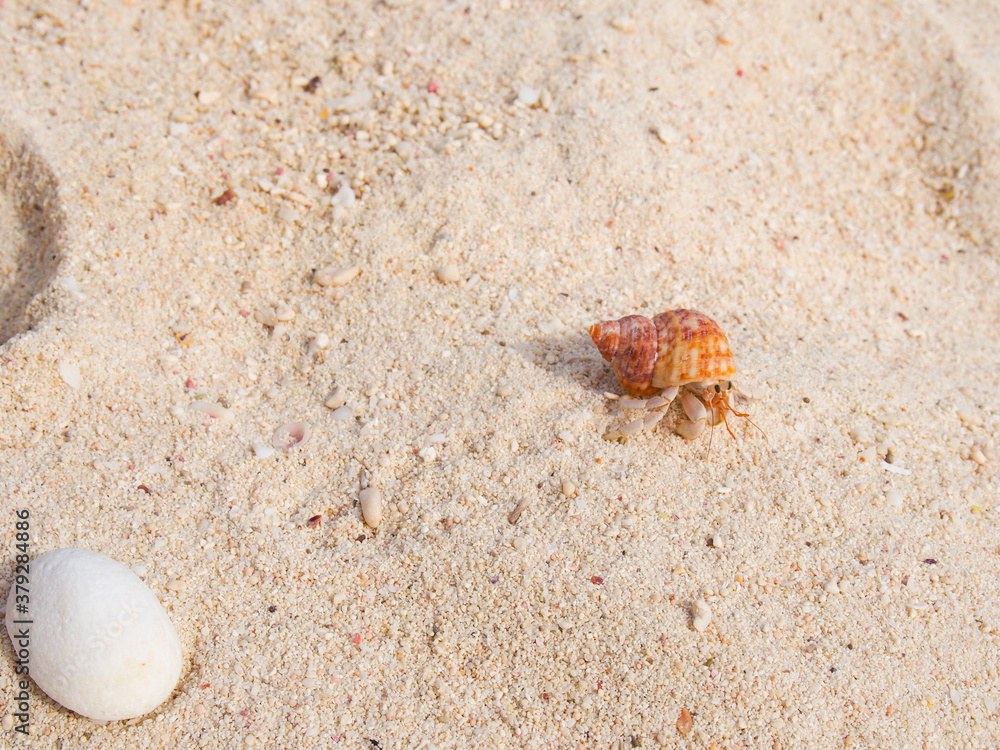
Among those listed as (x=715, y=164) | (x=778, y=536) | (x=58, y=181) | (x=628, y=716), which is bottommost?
(x=58, y=181)

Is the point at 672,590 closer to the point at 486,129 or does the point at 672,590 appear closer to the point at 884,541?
the point at 884,541

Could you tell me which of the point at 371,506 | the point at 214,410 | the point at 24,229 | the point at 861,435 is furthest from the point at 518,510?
the point at 24,229

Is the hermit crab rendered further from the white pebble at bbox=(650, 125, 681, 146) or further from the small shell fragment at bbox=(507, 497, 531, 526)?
the white pebble at bbox=(650, 125, 681, 146)

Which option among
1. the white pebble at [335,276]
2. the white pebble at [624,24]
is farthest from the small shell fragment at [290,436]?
the white pebble at [624,24]

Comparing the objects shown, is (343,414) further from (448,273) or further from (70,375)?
(70,375)

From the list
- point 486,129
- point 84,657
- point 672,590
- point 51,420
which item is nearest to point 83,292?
point 51,420
